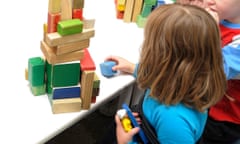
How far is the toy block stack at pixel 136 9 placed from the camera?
112 centimetres

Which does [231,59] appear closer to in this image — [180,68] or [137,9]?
[180,68]

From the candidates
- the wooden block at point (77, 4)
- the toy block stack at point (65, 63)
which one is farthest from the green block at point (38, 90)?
the wooden block at point (77, 4)

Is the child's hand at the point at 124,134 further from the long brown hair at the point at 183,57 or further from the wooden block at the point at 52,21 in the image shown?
the wooden block at the point at 52,21

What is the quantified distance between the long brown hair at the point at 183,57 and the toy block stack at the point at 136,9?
1.50ft

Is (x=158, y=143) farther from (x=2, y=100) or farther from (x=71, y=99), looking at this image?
(x=2, y=100)

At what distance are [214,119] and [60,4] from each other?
1.74 ft

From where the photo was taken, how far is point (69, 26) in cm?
70

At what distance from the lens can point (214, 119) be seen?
96cm

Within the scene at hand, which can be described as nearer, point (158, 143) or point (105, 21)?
point (158, 143)

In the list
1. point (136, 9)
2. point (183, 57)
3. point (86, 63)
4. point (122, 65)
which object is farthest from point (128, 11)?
point (183, 57)

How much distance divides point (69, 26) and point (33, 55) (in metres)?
0.27

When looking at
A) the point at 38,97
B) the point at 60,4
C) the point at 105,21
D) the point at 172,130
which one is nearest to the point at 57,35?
the point at 60,4

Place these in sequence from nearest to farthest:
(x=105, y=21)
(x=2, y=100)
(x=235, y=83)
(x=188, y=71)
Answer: (x=188, y=71)
(x=2, y=100)
(x=235, y=83)
(x=105, y=21)

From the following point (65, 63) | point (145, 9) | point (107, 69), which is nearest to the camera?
point (65, 63)
